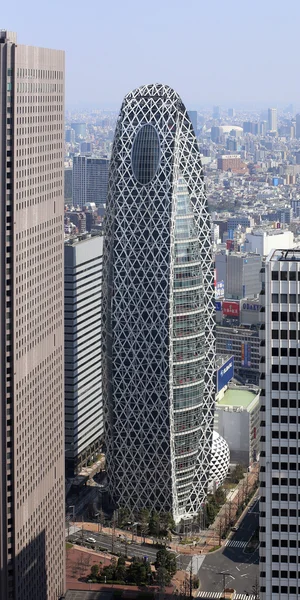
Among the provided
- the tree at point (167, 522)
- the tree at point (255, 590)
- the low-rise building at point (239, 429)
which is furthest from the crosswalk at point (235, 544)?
the low-rise building at point (239, 429)

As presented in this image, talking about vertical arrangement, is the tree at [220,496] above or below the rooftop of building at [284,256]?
below

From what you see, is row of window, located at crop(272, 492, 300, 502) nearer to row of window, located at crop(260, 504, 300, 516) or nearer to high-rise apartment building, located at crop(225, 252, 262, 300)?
row of window, located at crop(260, 504, 300, 516)

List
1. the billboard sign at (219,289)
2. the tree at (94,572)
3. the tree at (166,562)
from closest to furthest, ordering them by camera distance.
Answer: the tree at (94,572) → the tree at (166,562) → the billboard sign at (219,289)

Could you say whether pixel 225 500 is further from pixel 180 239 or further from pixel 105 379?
pixel 180 239

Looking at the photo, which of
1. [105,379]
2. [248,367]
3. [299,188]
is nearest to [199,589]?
[105,379]

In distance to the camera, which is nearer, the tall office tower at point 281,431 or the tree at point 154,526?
the tall office tower at point 281,431

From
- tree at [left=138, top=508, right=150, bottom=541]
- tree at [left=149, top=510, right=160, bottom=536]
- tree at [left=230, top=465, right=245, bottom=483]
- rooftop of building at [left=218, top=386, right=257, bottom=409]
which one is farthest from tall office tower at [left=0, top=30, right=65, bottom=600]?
rooftop of building at [left=218, top=386, right=257, bottom=409]

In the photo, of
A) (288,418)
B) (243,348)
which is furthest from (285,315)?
(243,348)

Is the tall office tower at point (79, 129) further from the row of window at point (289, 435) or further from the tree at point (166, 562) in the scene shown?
the row of window at point (289, 435)
